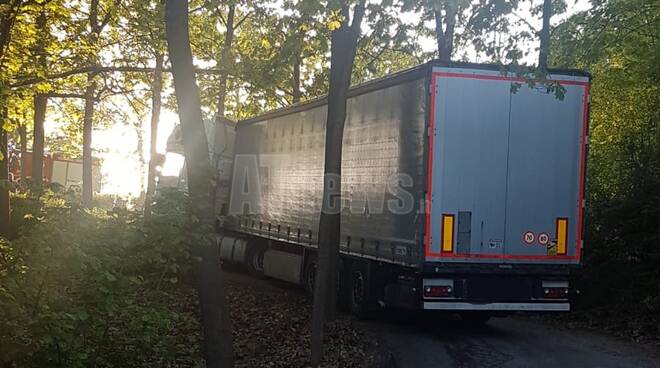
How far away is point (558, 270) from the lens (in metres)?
10.8

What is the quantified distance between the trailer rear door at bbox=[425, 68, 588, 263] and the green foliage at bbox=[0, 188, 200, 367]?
178 inches

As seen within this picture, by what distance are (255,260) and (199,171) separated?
12625mm

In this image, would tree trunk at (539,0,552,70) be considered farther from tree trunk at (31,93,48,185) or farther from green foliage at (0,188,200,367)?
tree trunk at (31,93,48,185)

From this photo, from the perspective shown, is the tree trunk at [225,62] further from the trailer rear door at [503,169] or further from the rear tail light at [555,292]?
the rear tail light at [555,292]

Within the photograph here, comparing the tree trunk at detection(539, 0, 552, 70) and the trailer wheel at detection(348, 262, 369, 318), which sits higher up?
the tree trunk at detection(539, 0, 552, 70)

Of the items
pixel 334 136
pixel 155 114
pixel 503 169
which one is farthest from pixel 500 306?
pixel 155 114

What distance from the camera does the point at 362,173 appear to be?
1229 centimetres

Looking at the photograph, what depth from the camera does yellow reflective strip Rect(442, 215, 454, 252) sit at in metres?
10.3

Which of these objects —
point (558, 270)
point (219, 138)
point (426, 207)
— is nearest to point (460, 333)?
point (558, 270)

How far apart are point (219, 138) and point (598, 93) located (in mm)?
10034

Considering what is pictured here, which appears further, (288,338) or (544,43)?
(288,338)

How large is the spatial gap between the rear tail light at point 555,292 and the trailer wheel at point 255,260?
966 cm

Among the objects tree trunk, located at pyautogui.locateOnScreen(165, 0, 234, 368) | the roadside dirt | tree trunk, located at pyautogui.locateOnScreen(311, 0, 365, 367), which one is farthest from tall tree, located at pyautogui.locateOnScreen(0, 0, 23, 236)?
tree trunk, located at pyautogui.locateOnScreen(311, 0, 365, 367)

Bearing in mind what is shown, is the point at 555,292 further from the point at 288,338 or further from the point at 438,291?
the point at 288,338
